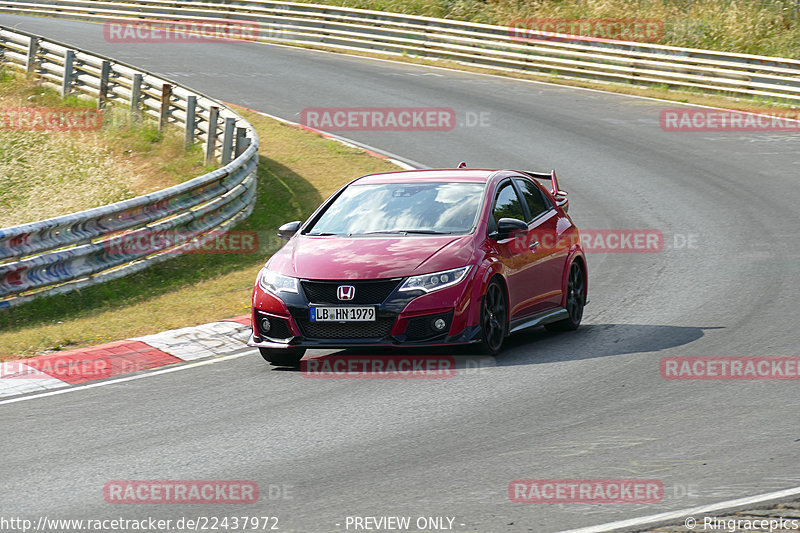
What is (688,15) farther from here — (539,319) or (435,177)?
(539,319)

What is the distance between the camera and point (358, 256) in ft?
31.7

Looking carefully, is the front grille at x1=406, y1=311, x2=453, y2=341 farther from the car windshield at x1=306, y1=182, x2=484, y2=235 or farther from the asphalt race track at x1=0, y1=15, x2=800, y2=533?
the car windshield at x1=306, y1=182, x2=484, y2=235

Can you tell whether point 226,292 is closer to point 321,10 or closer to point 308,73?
point 308,73

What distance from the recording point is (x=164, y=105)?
74.6 feet

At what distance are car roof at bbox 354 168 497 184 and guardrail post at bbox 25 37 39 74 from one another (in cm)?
1917

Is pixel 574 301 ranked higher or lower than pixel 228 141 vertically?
higher

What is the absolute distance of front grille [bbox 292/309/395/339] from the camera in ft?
30.8

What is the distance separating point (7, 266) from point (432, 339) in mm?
5209

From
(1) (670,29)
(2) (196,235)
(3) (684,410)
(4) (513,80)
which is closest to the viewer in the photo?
(3) (684,410)

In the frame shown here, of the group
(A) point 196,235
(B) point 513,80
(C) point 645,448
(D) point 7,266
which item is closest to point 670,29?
(B) point 513,80

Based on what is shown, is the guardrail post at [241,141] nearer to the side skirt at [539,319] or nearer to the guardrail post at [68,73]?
the guardrail post at [68,73]
